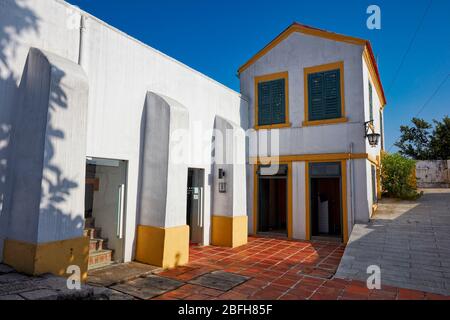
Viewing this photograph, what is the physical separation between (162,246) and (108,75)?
349 centimetres

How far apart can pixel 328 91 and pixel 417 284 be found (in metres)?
6.06

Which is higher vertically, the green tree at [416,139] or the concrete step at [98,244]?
the green tree at [416,139]

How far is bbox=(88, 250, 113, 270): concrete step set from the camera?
5742mm

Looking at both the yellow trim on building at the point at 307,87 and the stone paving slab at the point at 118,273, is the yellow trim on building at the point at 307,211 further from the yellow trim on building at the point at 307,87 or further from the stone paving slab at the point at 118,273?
the stone paving slab at the point at 118,273

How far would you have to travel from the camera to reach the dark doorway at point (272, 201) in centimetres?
1025

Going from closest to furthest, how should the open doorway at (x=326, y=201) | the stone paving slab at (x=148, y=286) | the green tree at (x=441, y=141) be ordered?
the stone paving slab at (x=148, y=286), the open doorway at (x=326, y=201), the green tree at (x=441, y=141)

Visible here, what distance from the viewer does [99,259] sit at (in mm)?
5883

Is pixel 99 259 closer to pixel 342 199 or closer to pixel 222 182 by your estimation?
pixel 222 182

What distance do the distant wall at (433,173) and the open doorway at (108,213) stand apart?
1811 cm

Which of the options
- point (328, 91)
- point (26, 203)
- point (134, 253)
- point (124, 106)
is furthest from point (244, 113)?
point (26, 203)

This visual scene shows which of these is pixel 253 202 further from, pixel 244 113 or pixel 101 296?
pixel 101 296

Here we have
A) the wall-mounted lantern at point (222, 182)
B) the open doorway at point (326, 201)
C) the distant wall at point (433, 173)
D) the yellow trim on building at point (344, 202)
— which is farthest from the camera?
the distant wall at point (433, 173)

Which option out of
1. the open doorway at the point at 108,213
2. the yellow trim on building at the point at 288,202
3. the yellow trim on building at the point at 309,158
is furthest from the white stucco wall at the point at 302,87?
the open doorway at the point at 108,213

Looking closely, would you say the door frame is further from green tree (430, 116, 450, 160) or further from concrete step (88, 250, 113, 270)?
green tree (430, 116, 450, 160)
